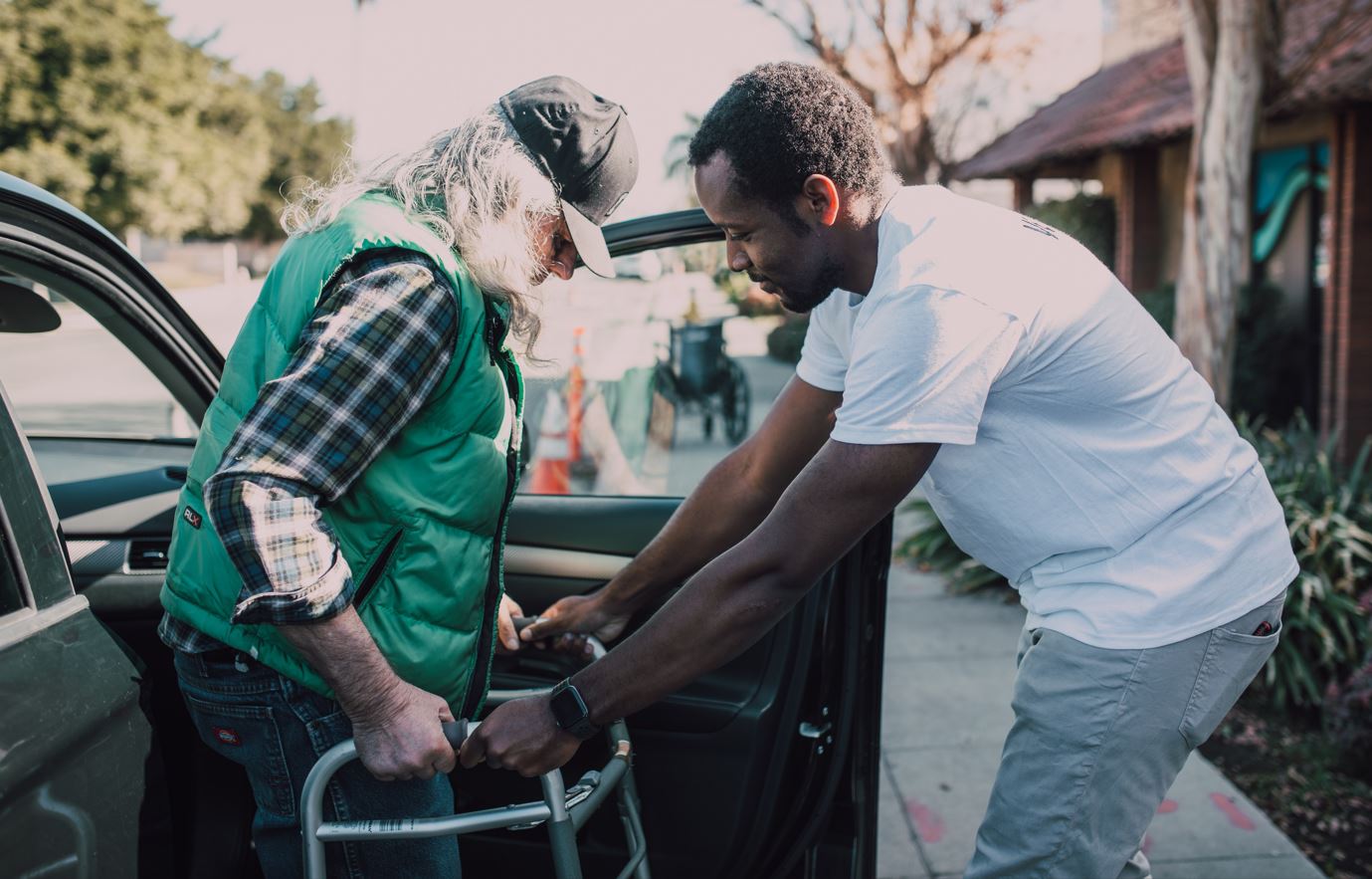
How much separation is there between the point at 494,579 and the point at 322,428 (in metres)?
0.46

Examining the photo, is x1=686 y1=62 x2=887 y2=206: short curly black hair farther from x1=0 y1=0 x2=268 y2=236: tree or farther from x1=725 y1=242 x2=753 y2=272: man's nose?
x1=0 y1=0 x2=268 y2=236: tree

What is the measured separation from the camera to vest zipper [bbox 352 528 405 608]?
5.52ft

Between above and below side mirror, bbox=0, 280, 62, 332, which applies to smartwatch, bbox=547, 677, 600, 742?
below

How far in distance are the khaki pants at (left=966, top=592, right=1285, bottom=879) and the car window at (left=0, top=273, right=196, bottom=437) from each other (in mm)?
1981

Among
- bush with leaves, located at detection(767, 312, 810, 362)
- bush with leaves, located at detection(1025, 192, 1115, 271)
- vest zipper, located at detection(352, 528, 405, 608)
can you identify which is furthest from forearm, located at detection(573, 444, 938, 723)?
bush with leaves, located at detection(1025, 192, 1115, 271)

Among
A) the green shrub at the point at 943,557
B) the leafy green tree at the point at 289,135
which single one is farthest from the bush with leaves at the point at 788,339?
the leafy green tree at the point at 289,135

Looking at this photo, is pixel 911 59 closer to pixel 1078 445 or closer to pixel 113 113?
pixel 1078 445

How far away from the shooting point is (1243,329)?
434 inches

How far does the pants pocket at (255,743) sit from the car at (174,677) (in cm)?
10

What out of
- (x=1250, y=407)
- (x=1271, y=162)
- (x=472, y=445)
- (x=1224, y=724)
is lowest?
(x=1250, y=407)

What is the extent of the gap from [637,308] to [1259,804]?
8.59ft

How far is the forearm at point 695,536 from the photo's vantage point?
234 centimetres

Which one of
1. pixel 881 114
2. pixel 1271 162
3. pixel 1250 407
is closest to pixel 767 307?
pixel 1250 407

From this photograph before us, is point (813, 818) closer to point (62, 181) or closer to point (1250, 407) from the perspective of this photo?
point (1250, 407)
